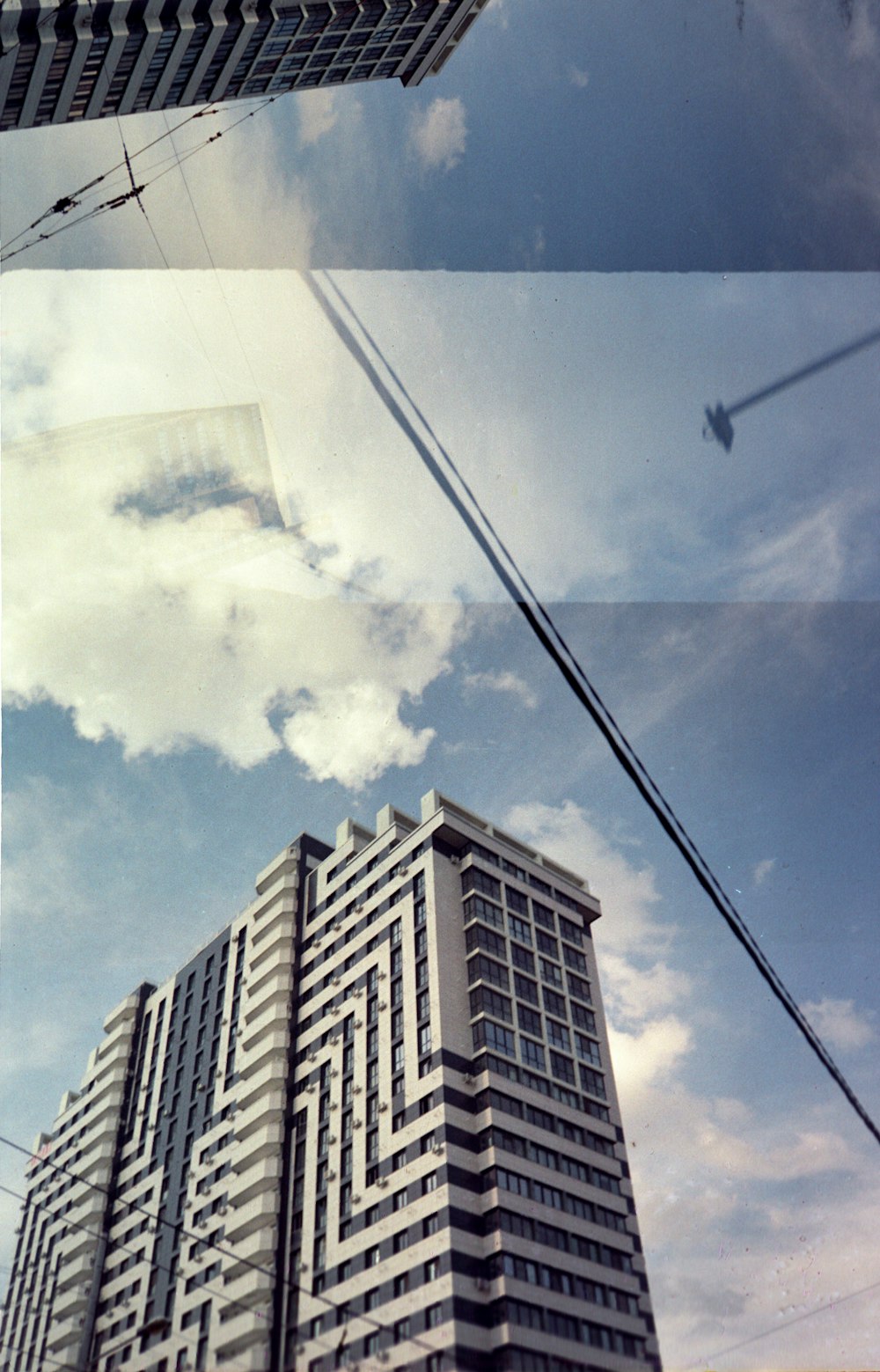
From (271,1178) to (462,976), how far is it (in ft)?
57.8

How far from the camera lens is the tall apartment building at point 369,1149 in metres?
51.6

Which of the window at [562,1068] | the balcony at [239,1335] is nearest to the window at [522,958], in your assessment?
the window at [562,1068]

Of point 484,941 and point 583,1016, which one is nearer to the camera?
point 484,941

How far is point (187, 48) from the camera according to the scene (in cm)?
5900

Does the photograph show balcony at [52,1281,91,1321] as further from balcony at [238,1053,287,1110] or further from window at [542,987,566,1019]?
window at [542,987,566,1019]

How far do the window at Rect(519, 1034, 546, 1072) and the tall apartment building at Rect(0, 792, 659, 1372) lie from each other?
39 centimetres

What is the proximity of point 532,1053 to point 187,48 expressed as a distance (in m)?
65.0

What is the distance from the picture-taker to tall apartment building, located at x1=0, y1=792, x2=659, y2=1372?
51.6 meters

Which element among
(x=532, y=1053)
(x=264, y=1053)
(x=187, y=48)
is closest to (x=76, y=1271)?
(x=264, y=1053)

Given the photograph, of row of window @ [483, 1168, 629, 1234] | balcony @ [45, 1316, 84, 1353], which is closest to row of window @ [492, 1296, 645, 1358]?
row of window @ [483, 1168, 629, 1234]

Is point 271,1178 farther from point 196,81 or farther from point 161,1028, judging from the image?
point 196,81

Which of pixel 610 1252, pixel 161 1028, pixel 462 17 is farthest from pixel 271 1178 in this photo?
pixel 462 17

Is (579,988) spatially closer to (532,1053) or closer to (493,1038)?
(532,1053)

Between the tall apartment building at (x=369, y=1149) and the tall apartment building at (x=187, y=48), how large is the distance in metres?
49.2
